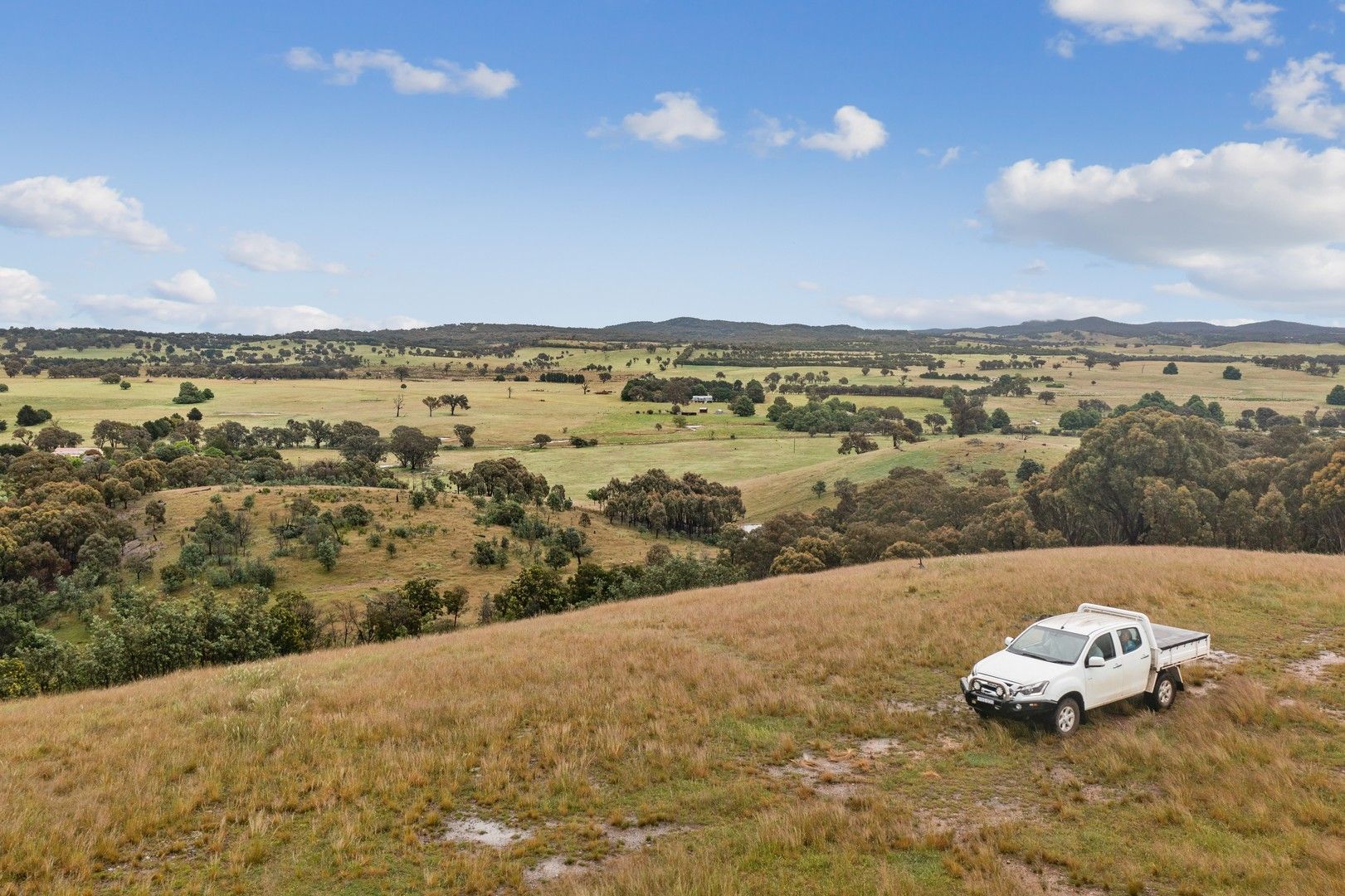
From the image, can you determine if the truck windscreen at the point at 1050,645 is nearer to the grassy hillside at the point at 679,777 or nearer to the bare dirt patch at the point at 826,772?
the grassy hillside at the point at 679,777

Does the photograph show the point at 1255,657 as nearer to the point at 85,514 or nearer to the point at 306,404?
the point at 85,514

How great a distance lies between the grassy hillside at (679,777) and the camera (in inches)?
364

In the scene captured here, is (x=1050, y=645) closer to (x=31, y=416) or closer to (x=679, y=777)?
(x=679, y=777)

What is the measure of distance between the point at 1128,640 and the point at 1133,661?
42 cm

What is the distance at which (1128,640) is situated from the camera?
14500mm

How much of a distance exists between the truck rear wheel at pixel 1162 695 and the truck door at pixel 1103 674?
3.95 feet

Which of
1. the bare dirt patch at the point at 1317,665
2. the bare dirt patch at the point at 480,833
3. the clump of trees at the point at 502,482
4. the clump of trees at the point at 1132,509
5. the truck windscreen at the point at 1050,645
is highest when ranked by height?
the truck windscreen at the point at 1050,645

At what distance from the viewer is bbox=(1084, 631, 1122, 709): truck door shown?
45.6ft

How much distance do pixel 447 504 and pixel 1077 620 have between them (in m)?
66.0

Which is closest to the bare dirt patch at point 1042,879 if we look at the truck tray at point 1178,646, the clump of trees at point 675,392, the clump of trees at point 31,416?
the truck tray at point 1178,646

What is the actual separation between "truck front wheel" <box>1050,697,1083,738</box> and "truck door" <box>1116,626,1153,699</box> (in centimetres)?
113

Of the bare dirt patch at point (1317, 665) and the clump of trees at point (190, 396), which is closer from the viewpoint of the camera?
the bare dirt patch at point (1317, 665)

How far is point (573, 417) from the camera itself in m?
163

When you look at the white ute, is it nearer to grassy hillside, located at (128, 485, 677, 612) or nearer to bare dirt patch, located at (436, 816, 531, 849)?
bare dirt patch, located at (436, 816, 531, 849)
